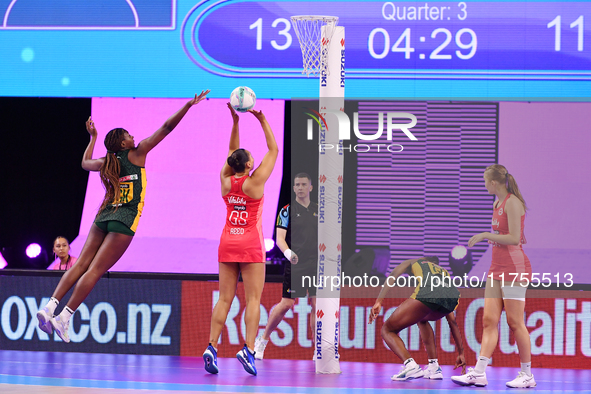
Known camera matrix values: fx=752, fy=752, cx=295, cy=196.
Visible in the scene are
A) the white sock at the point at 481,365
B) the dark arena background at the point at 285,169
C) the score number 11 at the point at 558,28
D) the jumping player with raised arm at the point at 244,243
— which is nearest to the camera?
the white sock at the point at 481,365

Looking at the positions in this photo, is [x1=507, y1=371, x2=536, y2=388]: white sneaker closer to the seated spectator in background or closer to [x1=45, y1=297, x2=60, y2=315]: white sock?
[x1=45, y1=297, x2=60, y2=315]: white sock

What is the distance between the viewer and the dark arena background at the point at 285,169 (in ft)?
27.5

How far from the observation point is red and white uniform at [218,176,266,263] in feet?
23.3

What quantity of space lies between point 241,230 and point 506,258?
247cm

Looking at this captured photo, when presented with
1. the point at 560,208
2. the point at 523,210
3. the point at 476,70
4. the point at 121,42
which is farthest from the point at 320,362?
the point at 121,42

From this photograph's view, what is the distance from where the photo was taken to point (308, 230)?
27.7ft

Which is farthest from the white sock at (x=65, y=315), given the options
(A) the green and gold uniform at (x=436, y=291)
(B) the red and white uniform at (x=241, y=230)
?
(A) the green and gold uniform at (x=436, y=291)

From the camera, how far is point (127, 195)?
24.1 ft

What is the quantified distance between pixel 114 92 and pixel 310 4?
10.1ft

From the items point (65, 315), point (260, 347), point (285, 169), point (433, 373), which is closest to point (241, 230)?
point (65, 315)

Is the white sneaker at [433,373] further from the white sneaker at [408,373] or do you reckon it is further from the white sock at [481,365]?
the white sock at [481,365]

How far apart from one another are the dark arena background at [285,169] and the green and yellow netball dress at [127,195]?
153cm

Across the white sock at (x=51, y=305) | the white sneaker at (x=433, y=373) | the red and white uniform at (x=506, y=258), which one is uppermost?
the red and white uniform at (x=506, y=258)

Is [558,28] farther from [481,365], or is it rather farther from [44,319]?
[44,319]
